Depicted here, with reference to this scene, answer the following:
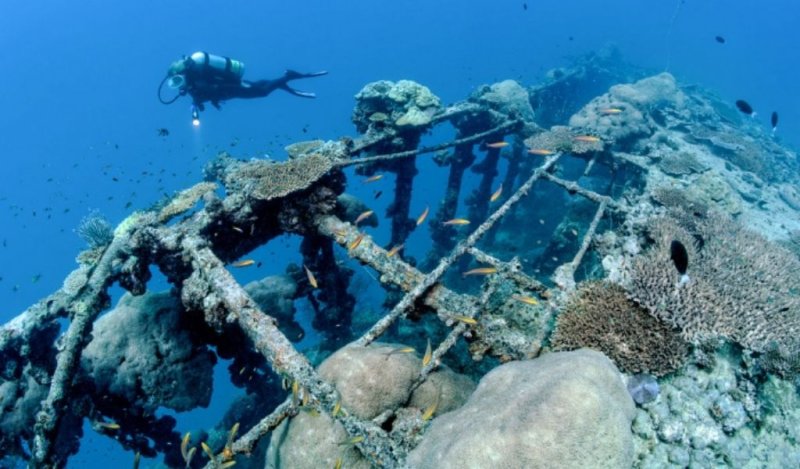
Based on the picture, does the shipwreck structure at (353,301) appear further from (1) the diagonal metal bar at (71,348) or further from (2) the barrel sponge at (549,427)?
(2) the barrel sponge at (549,427)

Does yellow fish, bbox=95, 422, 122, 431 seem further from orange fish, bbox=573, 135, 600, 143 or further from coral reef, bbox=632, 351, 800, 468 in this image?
orange fish, bbox=573, 135, 600, 143

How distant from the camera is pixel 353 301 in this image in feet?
30.2

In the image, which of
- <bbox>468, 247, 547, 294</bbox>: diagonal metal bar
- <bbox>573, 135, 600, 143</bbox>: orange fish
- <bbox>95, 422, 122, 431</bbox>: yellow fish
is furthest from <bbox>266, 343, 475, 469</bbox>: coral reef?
<bbox>573, 135, 600, 143</bbox>: orange fish

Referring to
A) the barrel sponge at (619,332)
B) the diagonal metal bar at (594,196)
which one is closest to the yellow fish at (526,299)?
the barrel sponge at (619,332)

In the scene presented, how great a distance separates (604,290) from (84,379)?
746 centimetres

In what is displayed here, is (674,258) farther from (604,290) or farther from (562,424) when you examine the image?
(562,424)

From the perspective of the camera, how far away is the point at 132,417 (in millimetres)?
6535

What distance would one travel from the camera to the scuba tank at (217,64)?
40.8ft

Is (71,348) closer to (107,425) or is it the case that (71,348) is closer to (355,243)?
(107,425)

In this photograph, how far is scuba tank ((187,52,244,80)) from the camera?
12445mm

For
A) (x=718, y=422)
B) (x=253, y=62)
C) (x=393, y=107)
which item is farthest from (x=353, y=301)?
(x=253, y=62)

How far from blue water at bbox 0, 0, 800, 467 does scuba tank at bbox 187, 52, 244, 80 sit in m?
41.3

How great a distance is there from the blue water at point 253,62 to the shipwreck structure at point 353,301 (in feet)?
146

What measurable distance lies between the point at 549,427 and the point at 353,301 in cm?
671
